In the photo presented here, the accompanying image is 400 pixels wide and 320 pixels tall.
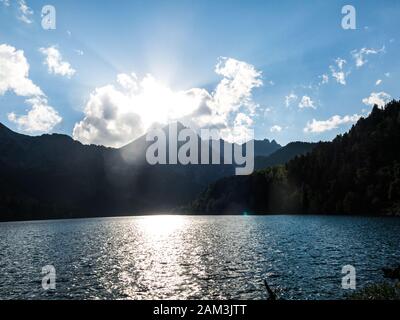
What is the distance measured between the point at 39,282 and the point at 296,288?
38.4 metres

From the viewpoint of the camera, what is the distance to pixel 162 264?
6875cm
